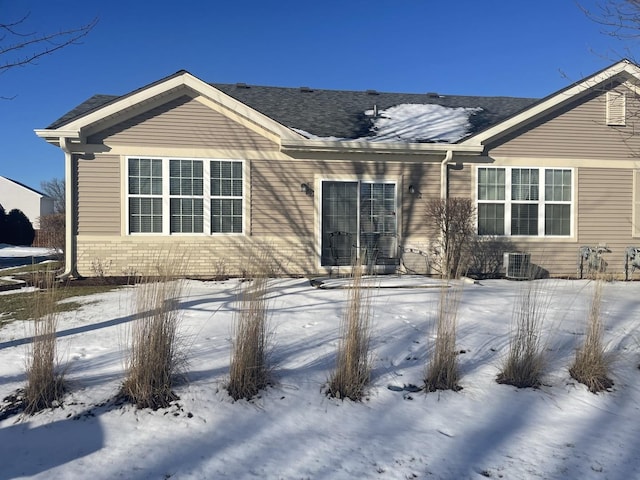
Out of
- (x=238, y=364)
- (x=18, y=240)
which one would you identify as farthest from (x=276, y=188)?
(x=18, y=240)

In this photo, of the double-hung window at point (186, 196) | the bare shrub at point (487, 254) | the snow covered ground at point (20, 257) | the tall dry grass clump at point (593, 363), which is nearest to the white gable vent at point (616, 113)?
the bare shrub at point (487, 254)

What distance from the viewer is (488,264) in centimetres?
1130

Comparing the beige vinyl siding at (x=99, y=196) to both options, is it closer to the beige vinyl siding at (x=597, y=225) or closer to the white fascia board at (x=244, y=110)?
the white fascia board at (x=244, y=110)

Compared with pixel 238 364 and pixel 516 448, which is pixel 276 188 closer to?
pixel 238 364

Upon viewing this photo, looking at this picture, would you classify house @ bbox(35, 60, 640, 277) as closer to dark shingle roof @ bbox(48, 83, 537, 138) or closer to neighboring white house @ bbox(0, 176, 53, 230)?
dark shingle roof @ bbox(48, 83, 537, 138)

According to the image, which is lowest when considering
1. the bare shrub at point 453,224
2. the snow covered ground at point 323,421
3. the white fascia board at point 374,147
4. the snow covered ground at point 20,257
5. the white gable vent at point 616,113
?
the snow covered ground at point 323,421

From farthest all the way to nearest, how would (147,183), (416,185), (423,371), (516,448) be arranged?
(416,185)
(147,183)
(423,371)
(516,448)

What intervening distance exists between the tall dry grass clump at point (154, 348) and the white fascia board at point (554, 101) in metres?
8.89

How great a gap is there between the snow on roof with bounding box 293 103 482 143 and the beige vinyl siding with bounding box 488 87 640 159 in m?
1.37

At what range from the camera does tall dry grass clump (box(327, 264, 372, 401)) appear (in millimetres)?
3846

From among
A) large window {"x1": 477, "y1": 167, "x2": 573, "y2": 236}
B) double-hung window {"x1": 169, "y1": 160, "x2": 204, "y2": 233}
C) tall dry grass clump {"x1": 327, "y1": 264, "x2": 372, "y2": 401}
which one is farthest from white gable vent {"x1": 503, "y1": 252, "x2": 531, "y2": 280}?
tall dry grass clump {"x1": 327, "y1": 264, "x2": 372, "y2": 401}

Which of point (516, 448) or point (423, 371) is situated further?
point (423, 371)

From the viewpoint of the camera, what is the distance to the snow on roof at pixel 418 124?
37.0ft

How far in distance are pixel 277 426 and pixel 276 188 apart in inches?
313
